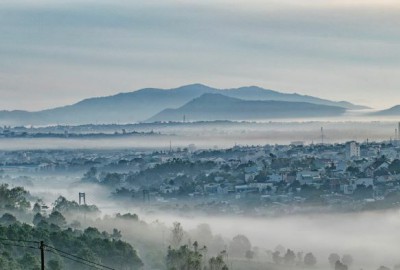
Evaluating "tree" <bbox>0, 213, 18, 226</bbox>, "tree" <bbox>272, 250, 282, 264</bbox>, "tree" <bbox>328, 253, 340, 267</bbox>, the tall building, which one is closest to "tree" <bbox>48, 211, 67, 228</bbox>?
"tree" <bbox>0, 213, 18, 226</bbox>

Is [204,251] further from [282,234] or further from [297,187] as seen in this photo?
[297,187]

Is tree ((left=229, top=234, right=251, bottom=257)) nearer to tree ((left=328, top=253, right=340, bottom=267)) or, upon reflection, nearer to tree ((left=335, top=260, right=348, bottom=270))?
tree ((left=328, top=253, right=340, bottom=267))

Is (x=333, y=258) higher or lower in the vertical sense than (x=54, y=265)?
lower

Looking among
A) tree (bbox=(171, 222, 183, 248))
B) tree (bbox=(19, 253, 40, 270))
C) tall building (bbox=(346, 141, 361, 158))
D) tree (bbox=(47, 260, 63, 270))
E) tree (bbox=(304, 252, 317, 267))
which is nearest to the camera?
tree (bbox=(19, 253, 40, 270))

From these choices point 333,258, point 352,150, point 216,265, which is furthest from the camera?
point 352,150

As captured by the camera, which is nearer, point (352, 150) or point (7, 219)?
point (7, 219)

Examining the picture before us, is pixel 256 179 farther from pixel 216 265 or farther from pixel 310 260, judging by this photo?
pixel 216 265

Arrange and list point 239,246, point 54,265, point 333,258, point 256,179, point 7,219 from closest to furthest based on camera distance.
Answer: point 54,265, point 7,219, point 333,258, point 239,246, point 256,179

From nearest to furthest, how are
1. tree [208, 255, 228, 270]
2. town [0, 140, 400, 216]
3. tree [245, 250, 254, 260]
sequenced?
tree [208, 255, 228, 270] → tree [245, 250, 254, 260] → town [0, 140, 400, 216]

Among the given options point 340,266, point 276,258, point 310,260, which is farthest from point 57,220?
point 340,266

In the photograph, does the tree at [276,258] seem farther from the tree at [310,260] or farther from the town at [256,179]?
the town at [256,179]

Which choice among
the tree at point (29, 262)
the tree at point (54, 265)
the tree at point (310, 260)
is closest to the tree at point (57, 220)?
the tree at point (310, 260)

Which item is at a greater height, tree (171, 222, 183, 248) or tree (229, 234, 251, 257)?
tree (171, 222, 183, 248)
